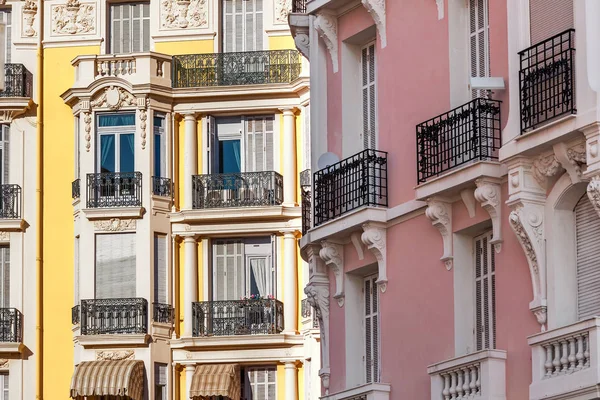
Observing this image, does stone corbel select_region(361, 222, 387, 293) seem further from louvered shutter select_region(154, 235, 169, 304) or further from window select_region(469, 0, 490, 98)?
louvered shutter select_region(154, 235, 169, 304)

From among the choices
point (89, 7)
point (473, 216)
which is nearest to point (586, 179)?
point (473, 216)

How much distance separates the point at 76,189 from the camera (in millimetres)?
48469

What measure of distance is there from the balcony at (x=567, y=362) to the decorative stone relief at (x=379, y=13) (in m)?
7.09

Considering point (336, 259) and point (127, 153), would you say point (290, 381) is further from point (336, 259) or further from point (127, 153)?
point (336, 259)

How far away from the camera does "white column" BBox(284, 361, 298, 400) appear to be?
1836 inches

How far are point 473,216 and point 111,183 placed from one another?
74.7 feet

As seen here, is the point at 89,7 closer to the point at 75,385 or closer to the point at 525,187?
the point at 75,385

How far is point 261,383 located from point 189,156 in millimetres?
6198

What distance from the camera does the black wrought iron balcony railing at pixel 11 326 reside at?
47.7 metres

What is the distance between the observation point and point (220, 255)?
48062mm

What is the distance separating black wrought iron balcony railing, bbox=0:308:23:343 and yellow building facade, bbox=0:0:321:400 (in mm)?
44

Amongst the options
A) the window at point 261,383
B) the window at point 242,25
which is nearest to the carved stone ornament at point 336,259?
the window at point 261,383

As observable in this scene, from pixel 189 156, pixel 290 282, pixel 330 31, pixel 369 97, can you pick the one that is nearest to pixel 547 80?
pixel 369 97

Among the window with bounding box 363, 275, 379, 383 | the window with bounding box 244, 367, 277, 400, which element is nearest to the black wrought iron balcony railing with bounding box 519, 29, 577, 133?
the window with bounding box 363, 275, 379, 383
